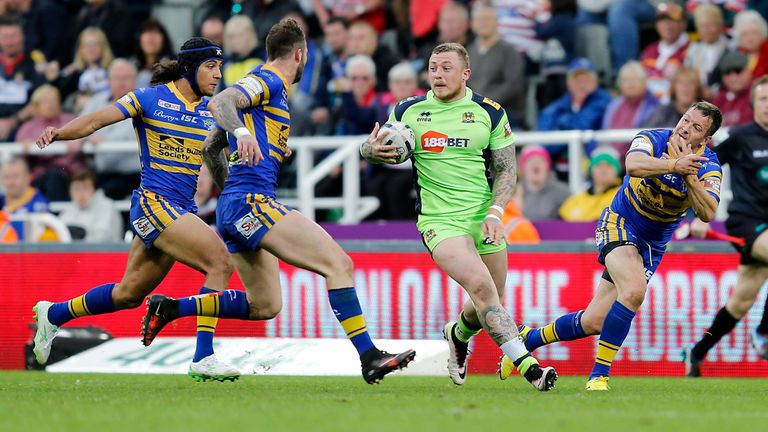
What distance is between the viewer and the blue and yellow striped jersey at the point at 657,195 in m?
9.88

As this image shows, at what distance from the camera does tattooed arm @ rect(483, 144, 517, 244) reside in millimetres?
9523

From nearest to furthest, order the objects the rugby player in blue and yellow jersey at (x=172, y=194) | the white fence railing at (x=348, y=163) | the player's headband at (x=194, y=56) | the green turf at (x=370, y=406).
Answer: the green turf at (x=370, y=406) < the rugby player in blue and yellow jersey at (x=172, y=194) < the player's headband at (x=194, y=56) < the white fence railing at (x=348, y=163)

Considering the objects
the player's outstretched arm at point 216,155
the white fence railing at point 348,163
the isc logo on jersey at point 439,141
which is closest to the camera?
the isc logo on jersey at point 439,141

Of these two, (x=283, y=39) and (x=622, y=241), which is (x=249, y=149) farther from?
(x=622, y=241)

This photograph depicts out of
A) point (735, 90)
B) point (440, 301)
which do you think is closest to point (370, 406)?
point (440, 301)

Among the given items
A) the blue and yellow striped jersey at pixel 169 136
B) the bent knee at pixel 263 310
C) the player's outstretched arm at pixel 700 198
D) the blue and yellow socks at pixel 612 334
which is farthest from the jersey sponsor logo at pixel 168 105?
the player's outstretched arm at pixel 700 198

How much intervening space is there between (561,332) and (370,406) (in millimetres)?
2542

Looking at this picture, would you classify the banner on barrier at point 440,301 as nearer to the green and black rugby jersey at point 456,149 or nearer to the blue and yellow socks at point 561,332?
the blue and yellow socks at point 561,332

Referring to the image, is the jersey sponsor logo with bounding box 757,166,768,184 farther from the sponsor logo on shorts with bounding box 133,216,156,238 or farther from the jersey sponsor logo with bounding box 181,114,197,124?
the sponsor logo on shorts with bounding box 133,216,156,238

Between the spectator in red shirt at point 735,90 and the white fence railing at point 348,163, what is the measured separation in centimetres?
82

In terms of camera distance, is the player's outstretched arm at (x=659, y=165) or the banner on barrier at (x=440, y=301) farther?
the banner on barrier at (x=440, y=301)

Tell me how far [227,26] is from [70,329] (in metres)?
5.18

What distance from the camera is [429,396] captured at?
921 cm

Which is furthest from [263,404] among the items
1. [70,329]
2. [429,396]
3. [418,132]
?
[70,329]
